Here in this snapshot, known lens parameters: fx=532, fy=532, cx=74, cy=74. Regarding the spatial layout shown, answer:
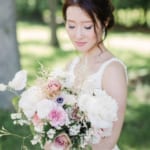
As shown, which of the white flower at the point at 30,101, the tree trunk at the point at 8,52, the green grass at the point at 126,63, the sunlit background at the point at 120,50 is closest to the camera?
the white flower at the point at 30,101

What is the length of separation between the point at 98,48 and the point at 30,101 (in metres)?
0.56

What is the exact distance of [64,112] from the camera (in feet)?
7.61

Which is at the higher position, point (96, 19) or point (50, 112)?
point (96, 19)

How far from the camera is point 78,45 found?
8.72ft

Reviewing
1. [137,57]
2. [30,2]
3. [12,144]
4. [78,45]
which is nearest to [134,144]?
[12,144]

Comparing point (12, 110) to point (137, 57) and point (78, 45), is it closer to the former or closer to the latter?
point (78, 45)

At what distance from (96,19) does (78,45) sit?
0.16 meters

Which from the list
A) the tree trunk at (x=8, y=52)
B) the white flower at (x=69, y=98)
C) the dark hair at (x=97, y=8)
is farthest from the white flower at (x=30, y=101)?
the tree trunk at (x=8, y=52)

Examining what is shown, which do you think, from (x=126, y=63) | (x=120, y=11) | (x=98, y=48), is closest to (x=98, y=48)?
(x=98, y=48)

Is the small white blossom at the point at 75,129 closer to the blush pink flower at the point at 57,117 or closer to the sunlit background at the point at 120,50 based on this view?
the blush pink flower at the point at 57,117

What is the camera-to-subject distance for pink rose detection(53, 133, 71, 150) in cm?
234

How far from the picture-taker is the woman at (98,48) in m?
2.56

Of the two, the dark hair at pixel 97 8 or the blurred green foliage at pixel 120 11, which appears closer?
the dark hair at pixel 97 8

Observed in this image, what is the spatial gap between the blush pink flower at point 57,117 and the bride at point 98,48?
20 cm
